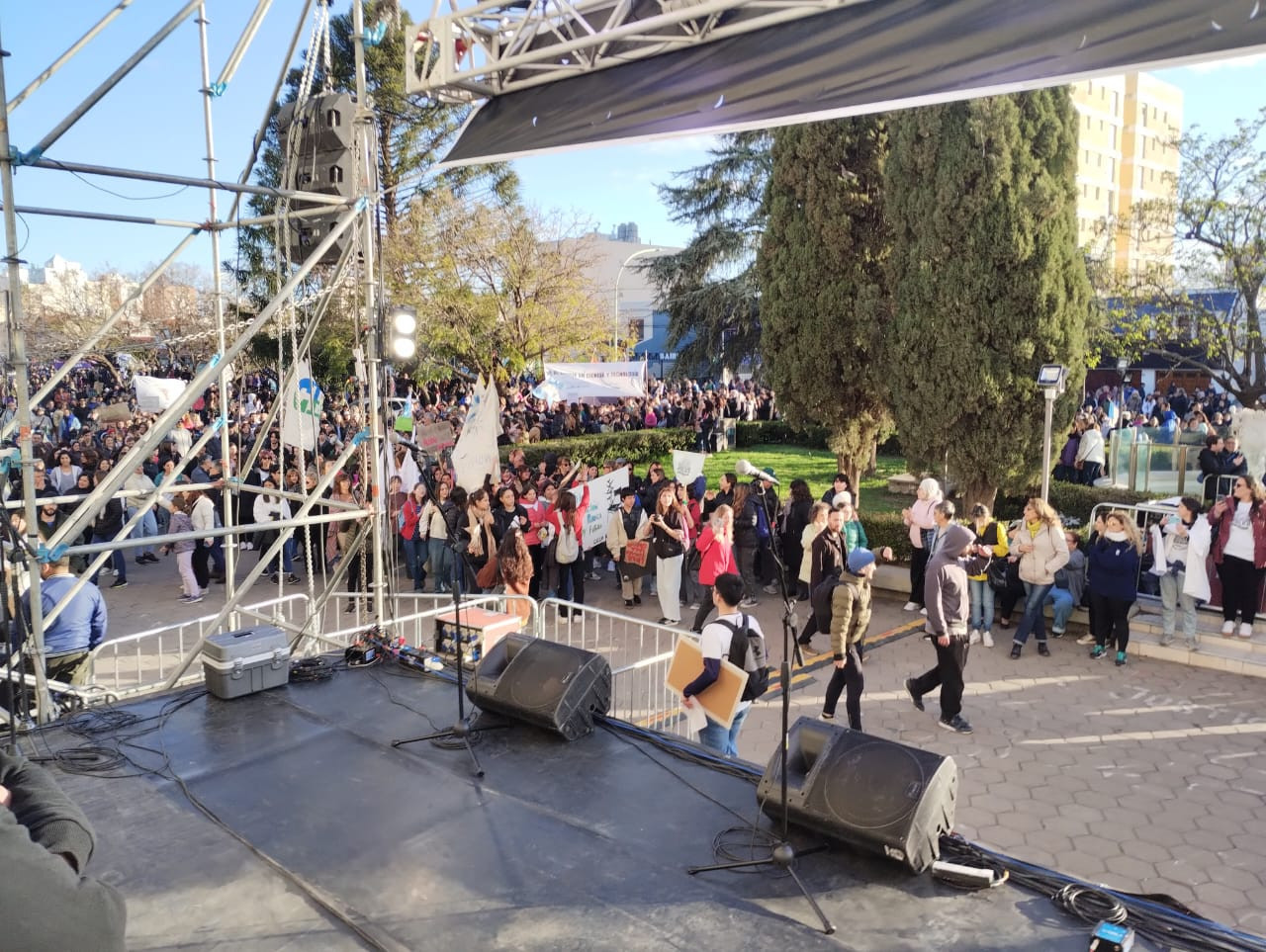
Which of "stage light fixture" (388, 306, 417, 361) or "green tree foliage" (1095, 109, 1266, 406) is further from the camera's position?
"green tree foliage" (1095, 109, 1266, 406)

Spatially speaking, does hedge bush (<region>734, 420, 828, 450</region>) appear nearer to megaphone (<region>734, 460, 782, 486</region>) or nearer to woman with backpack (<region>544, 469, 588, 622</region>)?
woman with backpack (<region>544, 469, 588, 622</region>)

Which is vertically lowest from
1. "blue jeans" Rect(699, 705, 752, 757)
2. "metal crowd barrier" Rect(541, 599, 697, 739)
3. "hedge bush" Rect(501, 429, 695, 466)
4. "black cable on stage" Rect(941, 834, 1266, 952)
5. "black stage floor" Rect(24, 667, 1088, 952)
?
"metal crowd barrier" Rect(541, 599, 697, 739)

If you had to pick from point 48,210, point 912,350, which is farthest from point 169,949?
point 912,350

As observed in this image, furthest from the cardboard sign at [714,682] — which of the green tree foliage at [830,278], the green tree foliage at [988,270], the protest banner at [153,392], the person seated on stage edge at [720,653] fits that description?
the protest banner at [153,392]

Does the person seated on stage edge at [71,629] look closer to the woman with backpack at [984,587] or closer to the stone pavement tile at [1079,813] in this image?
the stone pavement tile at [1079,813]

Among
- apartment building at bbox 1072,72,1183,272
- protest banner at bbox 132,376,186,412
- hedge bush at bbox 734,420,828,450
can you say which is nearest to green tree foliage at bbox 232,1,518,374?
protest banner at bbox 132,376,186,412

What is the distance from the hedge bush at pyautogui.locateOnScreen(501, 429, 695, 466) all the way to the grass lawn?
125cm

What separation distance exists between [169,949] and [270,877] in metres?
0.55

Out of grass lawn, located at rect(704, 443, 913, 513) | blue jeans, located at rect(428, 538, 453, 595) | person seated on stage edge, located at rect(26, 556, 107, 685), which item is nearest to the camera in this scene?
person seated on stage edge, located at rect(26, 556, 107, 685)

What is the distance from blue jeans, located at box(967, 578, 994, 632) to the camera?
10336mm

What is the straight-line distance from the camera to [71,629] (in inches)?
285

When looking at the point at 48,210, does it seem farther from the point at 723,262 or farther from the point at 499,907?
the point at 723,262

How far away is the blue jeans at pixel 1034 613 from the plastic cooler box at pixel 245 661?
7290mm

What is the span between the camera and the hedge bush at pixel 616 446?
71.7 ft
